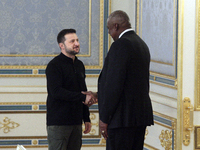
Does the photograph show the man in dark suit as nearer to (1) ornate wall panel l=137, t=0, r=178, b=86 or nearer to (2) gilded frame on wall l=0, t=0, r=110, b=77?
(1) ornate wall panel l=137, t=0, r=178, b=86

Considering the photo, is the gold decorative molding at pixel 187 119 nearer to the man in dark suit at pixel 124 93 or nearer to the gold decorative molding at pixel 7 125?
the man in dark suit at pixel 124 93

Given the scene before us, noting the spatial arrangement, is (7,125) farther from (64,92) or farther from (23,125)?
(64,92)

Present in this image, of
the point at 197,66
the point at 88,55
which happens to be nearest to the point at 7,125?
the point at 88,55

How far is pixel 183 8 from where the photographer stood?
119 inches

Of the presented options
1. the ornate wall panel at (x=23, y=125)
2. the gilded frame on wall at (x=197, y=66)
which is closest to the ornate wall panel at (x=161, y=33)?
the gilded frame on wall at (x=197, y=66)

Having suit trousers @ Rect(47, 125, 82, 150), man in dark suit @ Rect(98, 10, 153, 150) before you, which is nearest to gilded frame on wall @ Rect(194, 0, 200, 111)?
man in dark suit @ Rect(98, 10, 153, 150)

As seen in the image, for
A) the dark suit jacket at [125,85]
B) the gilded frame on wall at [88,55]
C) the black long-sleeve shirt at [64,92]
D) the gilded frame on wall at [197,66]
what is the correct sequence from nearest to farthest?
the dark suit jacket at [125,85]
the black long-sleeve shirt at [64,92]
the gilded frame on wall at [197,66]
the gilded frame on wall at [88,55]

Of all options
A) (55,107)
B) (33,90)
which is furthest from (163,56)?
(33,90)

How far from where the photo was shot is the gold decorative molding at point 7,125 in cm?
411

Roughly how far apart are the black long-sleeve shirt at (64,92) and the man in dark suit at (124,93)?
34 centimetres

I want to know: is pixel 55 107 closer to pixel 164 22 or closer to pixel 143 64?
pixel 143 64

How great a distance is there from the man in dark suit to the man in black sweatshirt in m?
0.36

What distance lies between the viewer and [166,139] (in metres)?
3.39

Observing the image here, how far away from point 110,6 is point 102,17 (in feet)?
0.51
